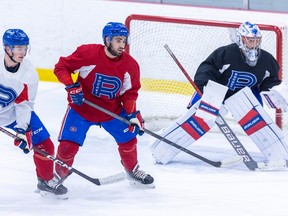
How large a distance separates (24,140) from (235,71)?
1451 mm

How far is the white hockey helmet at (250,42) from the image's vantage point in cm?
531

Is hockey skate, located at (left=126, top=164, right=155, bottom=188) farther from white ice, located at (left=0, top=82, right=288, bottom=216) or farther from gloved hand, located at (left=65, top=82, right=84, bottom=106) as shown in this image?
gloved hand, located at (left=65, top=82, right=84, bottom=106)

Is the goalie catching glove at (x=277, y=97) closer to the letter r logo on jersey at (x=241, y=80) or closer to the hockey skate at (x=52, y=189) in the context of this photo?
the letter r logo on jersey at (x=241, y=80)

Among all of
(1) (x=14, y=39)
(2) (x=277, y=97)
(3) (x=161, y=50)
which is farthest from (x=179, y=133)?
(1) (x=14, y=39)

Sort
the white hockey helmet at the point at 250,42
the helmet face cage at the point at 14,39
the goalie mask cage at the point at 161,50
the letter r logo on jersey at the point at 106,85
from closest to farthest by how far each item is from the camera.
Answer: the helmet face cage at the point at 14,39 → the letter r logo on jersey at the point at 106,85 → the white hockey helmet at the point at 250,42 → the goalie mask cage at the point at 161,50

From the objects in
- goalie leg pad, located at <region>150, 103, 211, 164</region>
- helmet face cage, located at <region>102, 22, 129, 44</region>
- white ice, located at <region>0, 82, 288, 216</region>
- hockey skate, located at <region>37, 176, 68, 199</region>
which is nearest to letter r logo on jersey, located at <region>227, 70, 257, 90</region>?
goalie leg pad, located at <region>150, 103, 211, 164</region>

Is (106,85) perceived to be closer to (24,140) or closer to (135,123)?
(135,123)

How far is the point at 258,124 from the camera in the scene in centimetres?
542

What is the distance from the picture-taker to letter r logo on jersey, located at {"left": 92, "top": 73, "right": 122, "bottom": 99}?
4.75m

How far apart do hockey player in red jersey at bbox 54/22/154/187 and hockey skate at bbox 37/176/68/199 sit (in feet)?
0.43

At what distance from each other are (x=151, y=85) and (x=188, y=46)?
360mm

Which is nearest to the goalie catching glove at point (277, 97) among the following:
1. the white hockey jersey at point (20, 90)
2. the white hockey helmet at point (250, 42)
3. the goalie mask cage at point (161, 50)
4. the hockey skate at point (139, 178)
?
the white hockey helmet at point (250, 42)

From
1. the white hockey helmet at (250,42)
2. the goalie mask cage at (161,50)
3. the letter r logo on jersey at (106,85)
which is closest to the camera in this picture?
the letter r logo on jersey at (106,85)

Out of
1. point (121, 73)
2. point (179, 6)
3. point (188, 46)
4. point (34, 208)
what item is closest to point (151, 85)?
point (188, 46)
